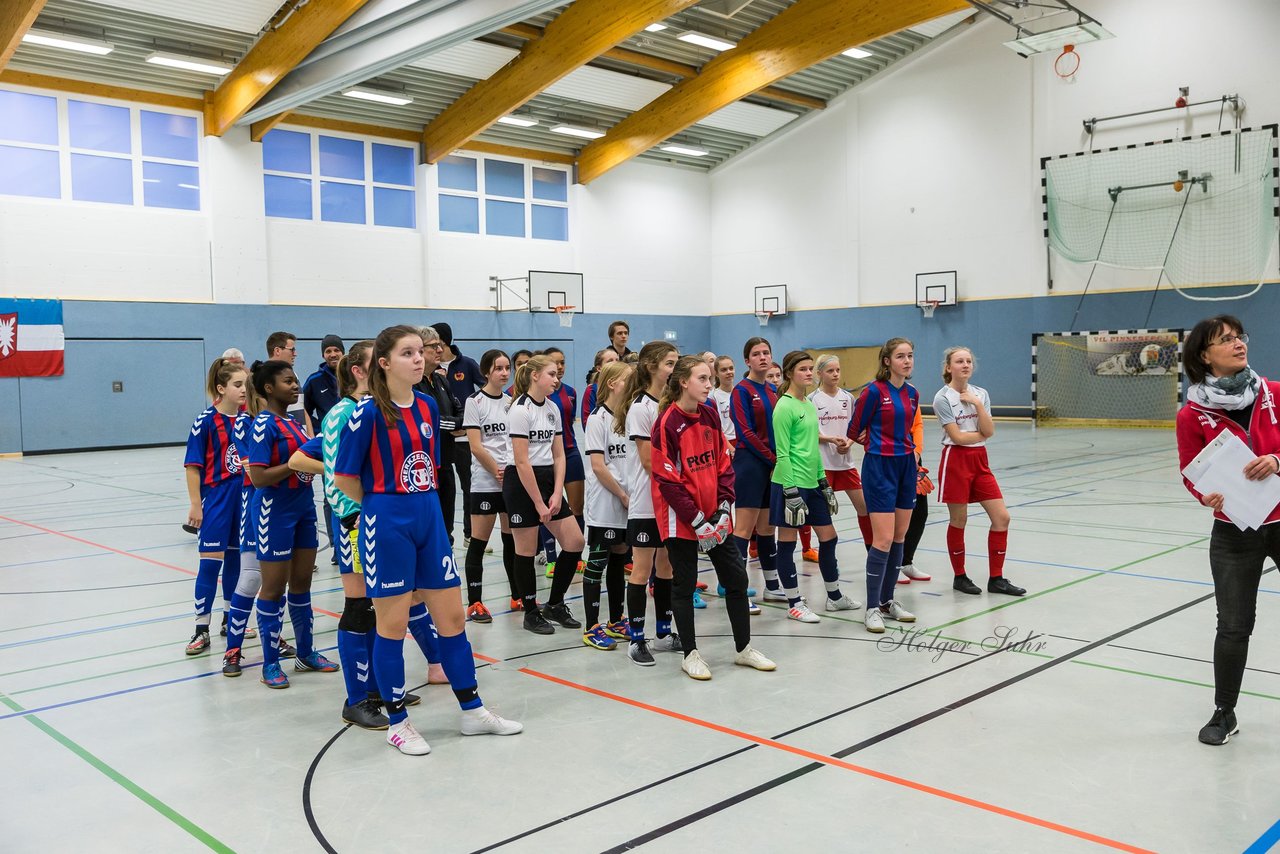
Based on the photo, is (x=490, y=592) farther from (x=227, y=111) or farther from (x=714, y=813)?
(x=227, y=111)

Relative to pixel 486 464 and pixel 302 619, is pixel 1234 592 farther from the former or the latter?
pixel 302 619

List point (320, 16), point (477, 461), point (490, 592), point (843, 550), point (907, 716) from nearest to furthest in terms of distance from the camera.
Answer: point (907, 716)
point (477, 461)
point (490, 592)
point (843, 550)
point (320, 16)

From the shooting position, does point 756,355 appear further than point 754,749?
Yes

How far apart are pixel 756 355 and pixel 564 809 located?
370 cm

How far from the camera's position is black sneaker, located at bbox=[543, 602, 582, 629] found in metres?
5.91

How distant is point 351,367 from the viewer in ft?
14.7

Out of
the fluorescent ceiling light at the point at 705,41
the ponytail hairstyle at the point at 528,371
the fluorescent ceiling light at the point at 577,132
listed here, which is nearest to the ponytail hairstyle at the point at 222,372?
the ponytail hairstyle at the point at 528,371

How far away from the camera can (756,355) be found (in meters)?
6.40

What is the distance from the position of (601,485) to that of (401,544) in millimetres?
1959

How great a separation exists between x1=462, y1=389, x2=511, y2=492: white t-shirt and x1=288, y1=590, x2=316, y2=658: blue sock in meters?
→ 1.57

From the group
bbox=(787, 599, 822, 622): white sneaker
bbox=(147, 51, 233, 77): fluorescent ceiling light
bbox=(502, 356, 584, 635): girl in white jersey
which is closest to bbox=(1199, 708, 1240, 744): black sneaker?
bbox=(787, 599, 822, 622): white sneaker

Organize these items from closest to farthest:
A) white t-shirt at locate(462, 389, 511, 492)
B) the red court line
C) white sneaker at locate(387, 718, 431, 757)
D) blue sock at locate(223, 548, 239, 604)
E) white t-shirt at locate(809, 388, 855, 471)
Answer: the red court line, white sneaker at locate(387, 718, 431, 757), blue sock at locate(223, 548, 239, 604), white t-shirt at locate(462, 389, 511, 492), white t-shirt at locate(809, 388, 855, 471)

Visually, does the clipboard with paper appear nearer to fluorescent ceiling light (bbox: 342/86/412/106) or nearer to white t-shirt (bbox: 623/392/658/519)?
white t-shirt (bbox: 623/392/658/519)

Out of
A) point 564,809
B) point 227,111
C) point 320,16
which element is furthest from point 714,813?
point 227,111
